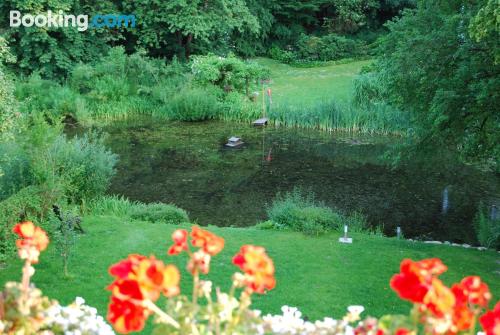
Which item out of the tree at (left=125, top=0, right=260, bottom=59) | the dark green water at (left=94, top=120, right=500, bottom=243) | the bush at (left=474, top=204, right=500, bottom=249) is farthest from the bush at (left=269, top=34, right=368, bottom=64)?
the bush at (left=474, top=204, right=500, bottom=249)

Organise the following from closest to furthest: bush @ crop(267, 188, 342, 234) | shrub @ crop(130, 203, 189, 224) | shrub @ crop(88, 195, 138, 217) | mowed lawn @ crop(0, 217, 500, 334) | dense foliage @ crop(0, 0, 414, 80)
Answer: mowed lawn @ crop(0, 217, 500, 334) < bush @ crop(267, 188, 342, 234) < shrub @ crop(130, 203, 189, 224) < shrub @ crop(88, 195, 138, 217) < dense foliage @ crop(0, 0, 414, 80)

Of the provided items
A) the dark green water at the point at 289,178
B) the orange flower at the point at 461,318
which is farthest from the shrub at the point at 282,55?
the orange flower at the point at 461,318

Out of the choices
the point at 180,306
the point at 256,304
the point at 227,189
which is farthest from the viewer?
the point at 227,189

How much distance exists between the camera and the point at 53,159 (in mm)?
10602

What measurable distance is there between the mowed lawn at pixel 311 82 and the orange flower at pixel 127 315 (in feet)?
61.3

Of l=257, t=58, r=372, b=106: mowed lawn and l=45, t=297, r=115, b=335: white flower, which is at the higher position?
l=45, t=297, r=115, b=335: white flower

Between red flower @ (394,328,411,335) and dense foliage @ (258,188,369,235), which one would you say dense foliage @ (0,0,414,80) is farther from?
red flower @ (394,328,411,335)

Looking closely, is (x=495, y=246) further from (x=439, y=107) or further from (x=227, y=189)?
(x=227, y=189)

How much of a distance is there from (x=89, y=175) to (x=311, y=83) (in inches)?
573

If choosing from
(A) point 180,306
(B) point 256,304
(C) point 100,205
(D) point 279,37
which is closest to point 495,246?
(B) point 256,304

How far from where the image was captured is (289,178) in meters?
14.7

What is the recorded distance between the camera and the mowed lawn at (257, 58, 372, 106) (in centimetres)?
2158

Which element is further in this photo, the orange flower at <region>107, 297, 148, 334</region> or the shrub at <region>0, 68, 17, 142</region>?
the shrub at <region>0, 68, 17, 142</region>

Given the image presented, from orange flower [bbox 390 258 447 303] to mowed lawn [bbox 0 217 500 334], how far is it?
159 inches
